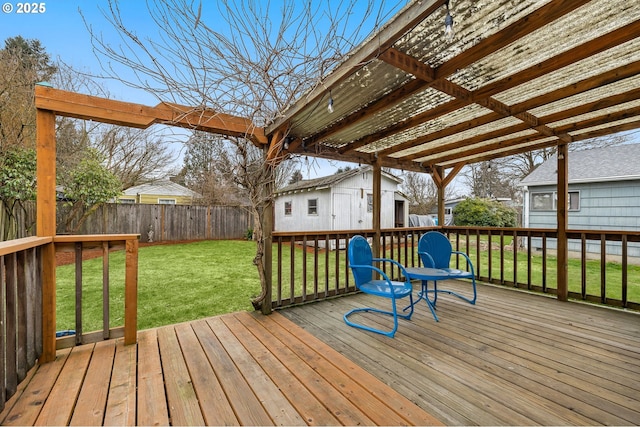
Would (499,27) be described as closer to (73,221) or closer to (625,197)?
(625,197)

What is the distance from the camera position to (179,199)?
54.9 feet

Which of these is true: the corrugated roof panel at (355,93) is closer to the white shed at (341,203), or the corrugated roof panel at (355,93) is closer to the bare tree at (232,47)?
the bare tree at (232,47)

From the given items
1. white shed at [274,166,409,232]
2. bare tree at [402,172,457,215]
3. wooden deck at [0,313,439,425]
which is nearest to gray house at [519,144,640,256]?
white shed at [274,166,409,232]

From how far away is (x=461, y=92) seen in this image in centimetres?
247

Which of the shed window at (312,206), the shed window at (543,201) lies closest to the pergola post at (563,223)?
the shed window at (543,201)

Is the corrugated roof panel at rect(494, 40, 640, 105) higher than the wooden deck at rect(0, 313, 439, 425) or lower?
higher

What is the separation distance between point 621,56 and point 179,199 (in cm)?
1818

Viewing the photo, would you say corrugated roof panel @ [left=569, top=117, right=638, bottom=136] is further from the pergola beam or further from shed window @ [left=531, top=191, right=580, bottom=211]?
shed window @ [left=531, top=191, right=580, bottom=211]

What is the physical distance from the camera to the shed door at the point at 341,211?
9.90m

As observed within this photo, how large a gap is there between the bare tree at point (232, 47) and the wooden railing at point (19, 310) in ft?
4.92

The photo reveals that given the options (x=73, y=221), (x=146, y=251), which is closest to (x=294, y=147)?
(x=146, y=251)

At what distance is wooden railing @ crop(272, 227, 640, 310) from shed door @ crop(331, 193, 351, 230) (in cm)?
283

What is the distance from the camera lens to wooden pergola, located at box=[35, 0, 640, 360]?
168 centimetres

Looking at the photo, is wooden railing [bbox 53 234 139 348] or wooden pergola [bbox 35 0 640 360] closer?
wooden pergola [bbox 35 0 640 360]
